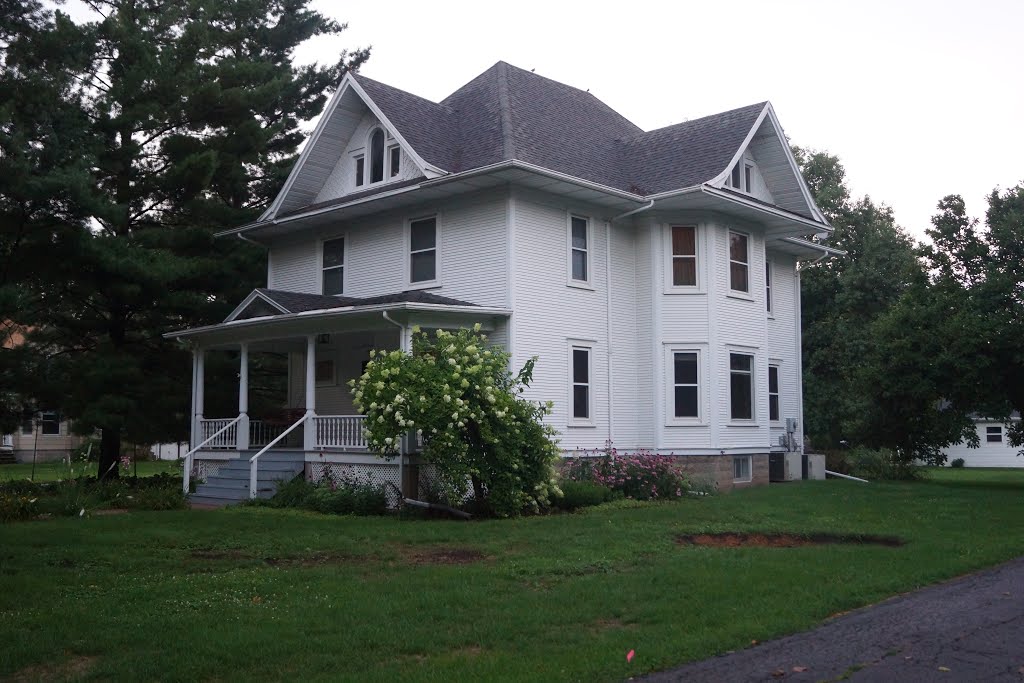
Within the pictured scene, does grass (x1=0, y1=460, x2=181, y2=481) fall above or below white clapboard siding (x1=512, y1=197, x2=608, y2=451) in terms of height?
below

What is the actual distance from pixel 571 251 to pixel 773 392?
25.3 ft

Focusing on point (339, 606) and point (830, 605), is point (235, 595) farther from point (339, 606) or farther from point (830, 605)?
point (830, 605)

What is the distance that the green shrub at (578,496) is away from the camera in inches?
694

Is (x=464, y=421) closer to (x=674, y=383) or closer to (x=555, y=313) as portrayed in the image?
(x=555, y=313)

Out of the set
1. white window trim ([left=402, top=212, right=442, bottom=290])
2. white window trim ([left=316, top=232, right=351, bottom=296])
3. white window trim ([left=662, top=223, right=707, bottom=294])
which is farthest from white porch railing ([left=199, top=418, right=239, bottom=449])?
white window trim ([left=662, top=223, right=707, bottom=294])

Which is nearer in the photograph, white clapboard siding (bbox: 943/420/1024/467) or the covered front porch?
the covered front porch

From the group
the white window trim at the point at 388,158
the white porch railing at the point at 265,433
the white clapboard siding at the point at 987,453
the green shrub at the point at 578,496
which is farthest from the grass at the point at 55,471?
the white clapboard siding at the point at 987,453

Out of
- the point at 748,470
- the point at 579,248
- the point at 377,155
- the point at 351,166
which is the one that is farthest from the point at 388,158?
the point at 748,470

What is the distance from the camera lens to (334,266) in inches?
918

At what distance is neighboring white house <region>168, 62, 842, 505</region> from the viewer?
19.8m

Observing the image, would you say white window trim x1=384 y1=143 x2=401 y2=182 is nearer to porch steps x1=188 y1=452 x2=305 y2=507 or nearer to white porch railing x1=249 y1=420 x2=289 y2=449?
white porch railing x1=249 y1=420 x2=289 y2=449

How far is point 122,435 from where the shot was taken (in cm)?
2409

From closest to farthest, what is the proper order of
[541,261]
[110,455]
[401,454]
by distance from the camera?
[401,454] < [541,261] < [110,455]

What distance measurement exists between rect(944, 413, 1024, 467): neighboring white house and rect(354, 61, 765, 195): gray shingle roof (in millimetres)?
32098
